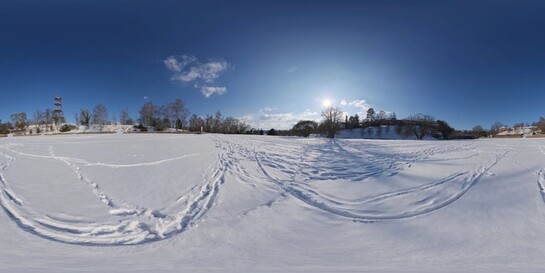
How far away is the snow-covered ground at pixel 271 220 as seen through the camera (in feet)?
14.3

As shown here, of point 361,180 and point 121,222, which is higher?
point 361,180

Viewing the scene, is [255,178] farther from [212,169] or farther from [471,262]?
[471,262]

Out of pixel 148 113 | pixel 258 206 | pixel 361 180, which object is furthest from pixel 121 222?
pixel 148 113

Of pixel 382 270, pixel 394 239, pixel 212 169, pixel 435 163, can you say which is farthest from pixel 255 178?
pixel 435 163

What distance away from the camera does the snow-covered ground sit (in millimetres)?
4359

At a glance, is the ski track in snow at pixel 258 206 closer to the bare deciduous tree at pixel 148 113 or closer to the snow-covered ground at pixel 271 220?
the snow-covered ground at pixel 271 220

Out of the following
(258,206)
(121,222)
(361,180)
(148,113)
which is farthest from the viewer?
(148,113)

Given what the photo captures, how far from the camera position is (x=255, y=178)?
9.09 metres

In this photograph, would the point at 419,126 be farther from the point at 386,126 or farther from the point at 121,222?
the point at 121,222

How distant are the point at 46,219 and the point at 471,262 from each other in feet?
27.3

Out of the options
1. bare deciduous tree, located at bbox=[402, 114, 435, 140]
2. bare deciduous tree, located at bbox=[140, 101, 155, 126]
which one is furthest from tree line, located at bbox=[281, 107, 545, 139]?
bare deciduous tree, located at bbox=[140, 101, 155, 126]

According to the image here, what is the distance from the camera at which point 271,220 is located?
5.96m

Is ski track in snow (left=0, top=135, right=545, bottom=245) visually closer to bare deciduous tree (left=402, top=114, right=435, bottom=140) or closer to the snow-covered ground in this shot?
the snow-covered ground

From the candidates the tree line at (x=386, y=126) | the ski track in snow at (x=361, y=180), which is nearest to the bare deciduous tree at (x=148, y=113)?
the tree line at (x=386, y=126)
